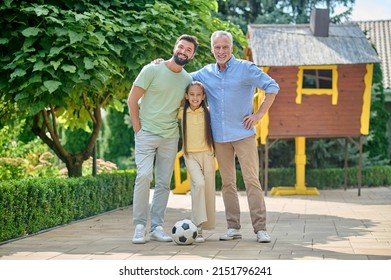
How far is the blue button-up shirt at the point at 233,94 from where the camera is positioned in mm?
6039

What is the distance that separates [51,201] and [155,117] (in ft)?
6.36

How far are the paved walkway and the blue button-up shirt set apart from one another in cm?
85

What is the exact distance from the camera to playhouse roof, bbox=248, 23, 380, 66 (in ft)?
45.0

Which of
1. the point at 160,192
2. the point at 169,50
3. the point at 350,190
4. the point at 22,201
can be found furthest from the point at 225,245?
the point at 350,190

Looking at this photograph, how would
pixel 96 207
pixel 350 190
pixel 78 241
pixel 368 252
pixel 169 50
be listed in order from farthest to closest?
pixel 350 190
pixel 96 207
pixel 169 50
pixel 78 241
pixel 368 252

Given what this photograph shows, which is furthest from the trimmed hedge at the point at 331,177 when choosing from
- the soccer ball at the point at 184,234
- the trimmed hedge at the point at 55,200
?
the soccer ball at the point at 184,234

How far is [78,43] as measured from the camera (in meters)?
7.57

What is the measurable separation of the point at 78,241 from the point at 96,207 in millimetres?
2930

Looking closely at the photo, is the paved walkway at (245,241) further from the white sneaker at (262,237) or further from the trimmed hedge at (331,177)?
A: the trimmed hedge at (331,177)

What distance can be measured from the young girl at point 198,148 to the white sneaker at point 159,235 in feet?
0.78

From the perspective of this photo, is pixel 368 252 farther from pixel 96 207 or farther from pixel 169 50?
pixel 96 207

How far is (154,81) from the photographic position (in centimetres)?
611

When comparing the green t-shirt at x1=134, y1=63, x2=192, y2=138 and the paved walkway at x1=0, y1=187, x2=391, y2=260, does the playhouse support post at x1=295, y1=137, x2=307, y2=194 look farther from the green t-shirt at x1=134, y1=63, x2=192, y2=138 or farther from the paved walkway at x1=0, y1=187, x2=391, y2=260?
the green t-shirt at x1=134, y1=63, x2=192, y2=138

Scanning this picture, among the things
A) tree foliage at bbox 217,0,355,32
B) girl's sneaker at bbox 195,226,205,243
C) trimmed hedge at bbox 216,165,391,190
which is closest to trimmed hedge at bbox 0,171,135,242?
girl's sneaker at bbox 195,226,205,243
